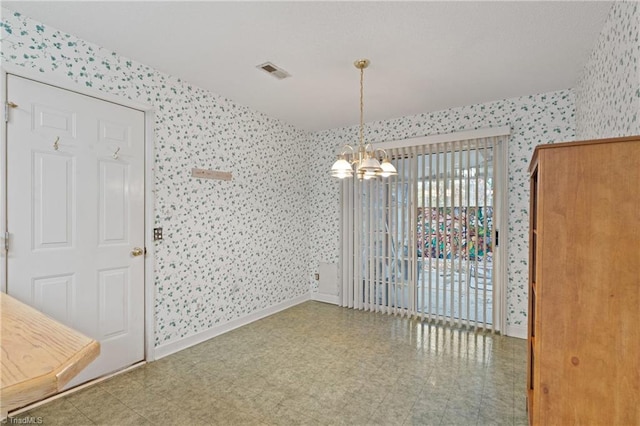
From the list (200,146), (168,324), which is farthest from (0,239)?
(200,146)

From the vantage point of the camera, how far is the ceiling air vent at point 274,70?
282 centimetres

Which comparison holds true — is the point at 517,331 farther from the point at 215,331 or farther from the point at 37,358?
the point at 37,358

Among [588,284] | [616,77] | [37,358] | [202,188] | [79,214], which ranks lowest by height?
[37,358]

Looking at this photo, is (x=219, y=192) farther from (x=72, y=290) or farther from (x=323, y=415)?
(x=323, y=415)

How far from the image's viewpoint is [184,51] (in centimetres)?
262

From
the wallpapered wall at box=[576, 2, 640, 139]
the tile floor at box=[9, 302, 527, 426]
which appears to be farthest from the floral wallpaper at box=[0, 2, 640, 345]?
the tile floor at box=[9, 302, 527, 426]

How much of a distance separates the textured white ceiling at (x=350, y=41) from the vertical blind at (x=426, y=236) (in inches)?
35.6

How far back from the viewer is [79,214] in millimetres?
2475

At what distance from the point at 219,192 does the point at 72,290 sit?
1.61 m

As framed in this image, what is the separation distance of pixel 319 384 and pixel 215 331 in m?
1.53

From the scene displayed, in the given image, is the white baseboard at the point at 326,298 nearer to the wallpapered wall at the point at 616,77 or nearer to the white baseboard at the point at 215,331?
the white baseboard at the point at 215,331

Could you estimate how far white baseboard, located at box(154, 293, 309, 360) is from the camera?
3039 mm

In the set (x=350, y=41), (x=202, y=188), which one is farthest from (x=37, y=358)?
(x=202, y=188)

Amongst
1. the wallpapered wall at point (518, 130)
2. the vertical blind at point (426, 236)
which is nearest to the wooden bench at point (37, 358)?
the vertical blind at point (426, 236)
